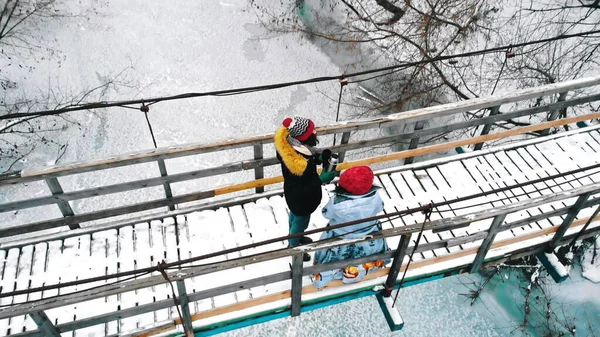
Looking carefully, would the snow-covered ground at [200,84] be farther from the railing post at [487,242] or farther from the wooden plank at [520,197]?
the railing post at [487,242]

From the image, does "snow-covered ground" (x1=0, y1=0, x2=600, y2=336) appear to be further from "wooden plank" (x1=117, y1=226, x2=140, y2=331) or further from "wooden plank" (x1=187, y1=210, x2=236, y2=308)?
"wooden plank" (x1=117, y1=226, x2=140, y2=331)

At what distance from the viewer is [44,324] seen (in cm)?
429

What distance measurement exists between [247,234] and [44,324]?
96.0 inches

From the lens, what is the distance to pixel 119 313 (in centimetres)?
459

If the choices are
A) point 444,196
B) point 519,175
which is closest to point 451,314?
point 519,175

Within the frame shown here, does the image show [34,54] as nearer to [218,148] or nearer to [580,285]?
[218,148]

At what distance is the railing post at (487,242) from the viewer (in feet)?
16.9

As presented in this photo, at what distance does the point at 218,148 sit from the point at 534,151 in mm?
4794

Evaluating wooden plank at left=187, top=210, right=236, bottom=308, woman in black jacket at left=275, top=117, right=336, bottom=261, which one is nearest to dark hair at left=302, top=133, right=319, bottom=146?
woman in black jacket at left=275, top=117, right=336, bottom=261

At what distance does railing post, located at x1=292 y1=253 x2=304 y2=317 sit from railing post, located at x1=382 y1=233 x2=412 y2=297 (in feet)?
3.35

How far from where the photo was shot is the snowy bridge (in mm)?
4910

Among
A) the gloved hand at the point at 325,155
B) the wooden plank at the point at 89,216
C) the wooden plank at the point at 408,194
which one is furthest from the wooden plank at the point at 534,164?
the wooden plank at the point at 89,216

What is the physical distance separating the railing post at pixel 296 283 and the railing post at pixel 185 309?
1.03 meters

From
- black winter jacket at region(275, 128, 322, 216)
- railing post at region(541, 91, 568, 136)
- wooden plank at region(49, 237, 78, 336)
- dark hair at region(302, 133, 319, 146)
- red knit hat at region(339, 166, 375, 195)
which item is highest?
railing post at region(541, 91, 568, 136)
